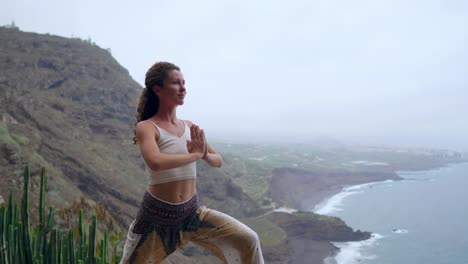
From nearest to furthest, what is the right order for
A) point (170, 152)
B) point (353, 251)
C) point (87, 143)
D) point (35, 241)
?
point (170, 152), point (35, 241), point (87, 143), point (353, 251)

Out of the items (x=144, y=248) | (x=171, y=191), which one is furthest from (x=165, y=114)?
(x=144, y=248)

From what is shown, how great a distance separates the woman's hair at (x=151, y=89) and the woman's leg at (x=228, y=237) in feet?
2.46

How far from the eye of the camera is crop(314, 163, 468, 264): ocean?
4001 centimetres

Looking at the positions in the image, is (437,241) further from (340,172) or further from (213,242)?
(213,242)

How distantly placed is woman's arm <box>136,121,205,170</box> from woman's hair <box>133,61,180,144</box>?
23cm

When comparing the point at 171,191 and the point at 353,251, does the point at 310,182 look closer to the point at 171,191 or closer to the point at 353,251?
the point at 353,251

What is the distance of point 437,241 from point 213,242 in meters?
50.1

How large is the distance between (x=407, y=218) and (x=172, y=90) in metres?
60.7

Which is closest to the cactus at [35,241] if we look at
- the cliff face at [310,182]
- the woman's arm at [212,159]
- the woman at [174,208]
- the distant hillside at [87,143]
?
the woman at [174,208]

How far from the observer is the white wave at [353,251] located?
37281mm

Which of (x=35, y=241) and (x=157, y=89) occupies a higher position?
(x=157, y=89)

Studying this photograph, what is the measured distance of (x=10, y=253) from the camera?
322 centimetres

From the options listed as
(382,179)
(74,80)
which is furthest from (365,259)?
(382,179)

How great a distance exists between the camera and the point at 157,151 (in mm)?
2461
